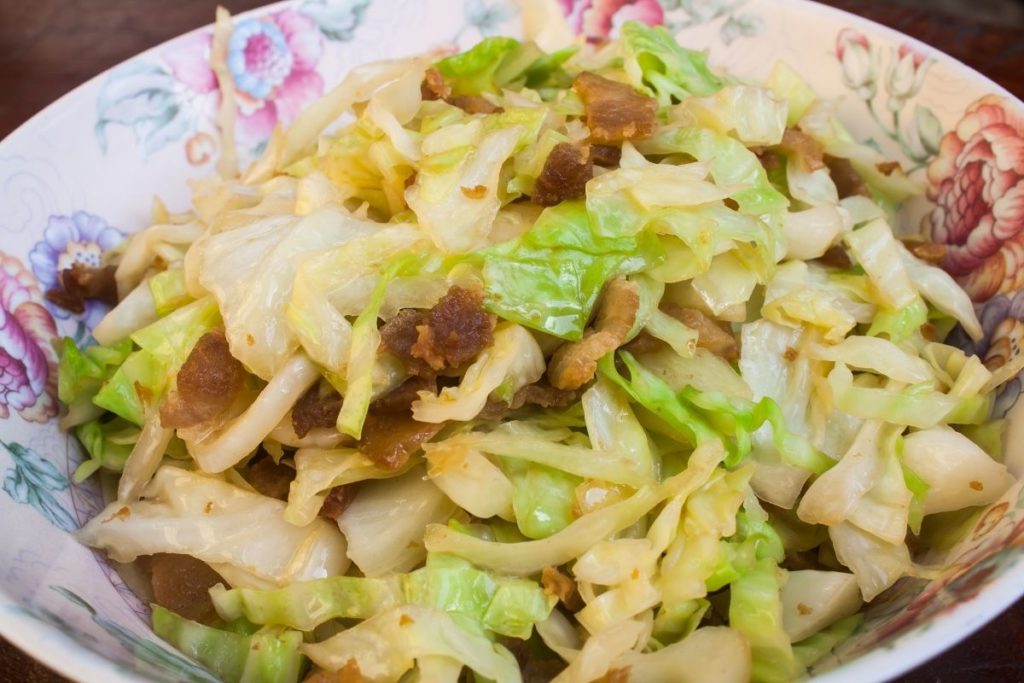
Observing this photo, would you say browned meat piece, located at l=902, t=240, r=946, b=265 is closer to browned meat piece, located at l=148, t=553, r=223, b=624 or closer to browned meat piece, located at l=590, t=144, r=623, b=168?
browned meat piece, located at l=590, t=144, r=623, b=168

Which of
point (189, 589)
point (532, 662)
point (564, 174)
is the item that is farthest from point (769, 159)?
point (189, 589)

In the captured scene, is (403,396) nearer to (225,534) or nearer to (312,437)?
(312,437)

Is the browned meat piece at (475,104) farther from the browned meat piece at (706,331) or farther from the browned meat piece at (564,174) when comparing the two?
the browned meat piece at (706,331)

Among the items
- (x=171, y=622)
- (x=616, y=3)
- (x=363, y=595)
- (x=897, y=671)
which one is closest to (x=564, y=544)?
(x=363, y=595)

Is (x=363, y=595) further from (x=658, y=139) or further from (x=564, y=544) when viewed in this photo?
(x=658, y=139)

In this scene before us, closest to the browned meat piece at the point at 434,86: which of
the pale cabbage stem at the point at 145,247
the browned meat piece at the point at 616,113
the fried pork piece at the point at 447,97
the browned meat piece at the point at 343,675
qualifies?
the fried pork piece at the point at 447,97

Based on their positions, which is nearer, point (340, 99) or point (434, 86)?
point (434, 86)

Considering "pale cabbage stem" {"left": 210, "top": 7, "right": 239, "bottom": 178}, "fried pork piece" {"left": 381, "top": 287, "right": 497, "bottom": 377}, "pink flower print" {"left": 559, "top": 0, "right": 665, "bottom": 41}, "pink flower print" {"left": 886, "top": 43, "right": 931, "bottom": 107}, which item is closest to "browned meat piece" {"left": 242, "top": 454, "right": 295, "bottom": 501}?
"fried pork piece" {"left": 381, "top": 287, "right": 497, "bottom": 377}
